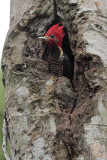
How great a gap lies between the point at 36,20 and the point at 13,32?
220 mm

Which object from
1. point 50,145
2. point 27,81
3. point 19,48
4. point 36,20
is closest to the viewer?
point 50,145

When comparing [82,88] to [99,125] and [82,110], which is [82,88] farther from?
[99,125]

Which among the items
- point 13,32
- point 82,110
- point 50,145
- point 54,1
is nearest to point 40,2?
point 54,1

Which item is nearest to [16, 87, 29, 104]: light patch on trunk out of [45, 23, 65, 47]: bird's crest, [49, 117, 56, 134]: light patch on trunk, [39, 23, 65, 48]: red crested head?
[49, 117, 56, 134]: light patch on trunk

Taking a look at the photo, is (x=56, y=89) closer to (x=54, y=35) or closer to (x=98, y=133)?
(x=98, y=133)

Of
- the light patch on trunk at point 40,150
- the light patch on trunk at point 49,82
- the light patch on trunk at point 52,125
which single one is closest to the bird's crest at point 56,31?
the light patch on trunk at point 49,82

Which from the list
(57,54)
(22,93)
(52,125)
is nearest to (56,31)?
(57,54)

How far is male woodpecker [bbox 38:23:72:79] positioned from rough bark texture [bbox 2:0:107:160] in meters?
0.10

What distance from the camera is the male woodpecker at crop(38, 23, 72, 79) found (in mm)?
2333

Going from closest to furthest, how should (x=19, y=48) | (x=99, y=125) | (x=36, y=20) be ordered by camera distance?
1. (x=99, y=125)
2. (x=19, y=48)
3. (x=36, y=20)

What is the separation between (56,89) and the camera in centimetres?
192

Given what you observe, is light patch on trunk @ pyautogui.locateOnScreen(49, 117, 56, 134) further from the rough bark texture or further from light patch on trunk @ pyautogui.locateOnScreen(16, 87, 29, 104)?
light patch on trunk @ pyautogui.locateOnScreen(16, 87, 29, 104)

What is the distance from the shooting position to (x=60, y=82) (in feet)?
6.56

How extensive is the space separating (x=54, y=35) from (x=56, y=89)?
0.80m
